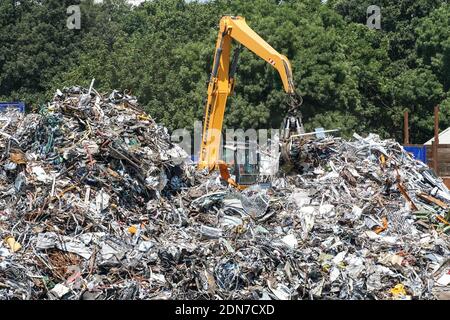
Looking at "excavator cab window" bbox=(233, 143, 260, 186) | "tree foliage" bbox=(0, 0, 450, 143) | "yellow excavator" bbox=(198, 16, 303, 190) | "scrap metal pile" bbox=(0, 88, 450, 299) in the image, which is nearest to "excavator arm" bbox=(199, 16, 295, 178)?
"yellow excavator" bbox=(198, 16, 303, 190)

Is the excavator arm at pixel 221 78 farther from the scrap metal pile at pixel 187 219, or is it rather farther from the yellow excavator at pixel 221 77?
the scrap metal pile at pixel 187 219

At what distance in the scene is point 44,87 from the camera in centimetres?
4303

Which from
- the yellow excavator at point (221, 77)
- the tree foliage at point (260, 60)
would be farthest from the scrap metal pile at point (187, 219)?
the tree foliage at point (260, 60)

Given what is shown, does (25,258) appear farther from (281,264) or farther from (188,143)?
(188,143)

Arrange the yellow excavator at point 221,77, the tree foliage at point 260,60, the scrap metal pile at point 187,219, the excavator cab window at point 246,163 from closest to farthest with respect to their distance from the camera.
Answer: the scrap metal pile at point 187,219 → the yellow excavator at point 221,77 → the excavator cab window at point 246,163 → the tree foliage at point 260,60

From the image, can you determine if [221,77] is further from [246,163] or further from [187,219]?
[187,219]

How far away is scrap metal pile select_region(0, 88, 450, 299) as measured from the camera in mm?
11812

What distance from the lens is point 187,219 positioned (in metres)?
14.3

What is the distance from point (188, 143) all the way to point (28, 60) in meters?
12.2

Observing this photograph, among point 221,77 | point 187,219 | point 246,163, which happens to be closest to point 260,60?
point 246,163

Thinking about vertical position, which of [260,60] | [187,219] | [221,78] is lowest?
[187,219]

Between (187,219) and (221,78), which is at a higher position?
(221,78)

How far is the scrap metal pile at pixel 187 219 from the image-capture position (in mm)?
11812
